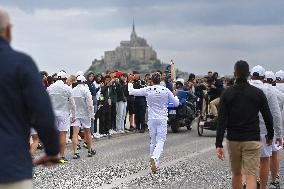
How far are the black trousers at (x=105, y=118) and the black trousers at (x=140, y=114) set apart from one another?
1.96 meters

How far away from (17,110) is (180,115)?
1811 centimetres

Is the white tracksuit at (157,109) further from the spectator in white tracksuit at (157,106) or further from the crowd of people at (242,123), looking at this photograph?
the crowd of people at (242,123)

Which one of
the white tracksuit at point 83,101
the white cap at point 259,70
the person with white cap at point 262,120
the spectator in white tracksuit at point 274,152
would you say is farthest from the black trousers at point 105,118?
the white cap at point 259,70

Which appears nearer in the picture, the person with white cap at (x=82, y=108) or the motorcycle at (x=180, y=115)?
the person with white cap at (x=82, y=108)

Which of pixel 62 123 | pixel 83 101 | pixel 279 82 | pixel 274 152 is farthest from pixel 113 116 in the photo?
pixel 274 152

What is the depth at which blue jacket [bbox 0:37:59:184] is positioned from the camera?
389cm

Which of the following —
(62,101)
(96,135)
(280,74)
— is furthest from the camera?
(96,135)

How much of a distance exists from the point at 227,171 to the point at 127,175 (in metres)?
2.04

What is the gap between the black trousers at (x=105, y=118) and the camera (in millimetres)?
20562

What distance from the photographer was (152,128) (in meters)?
13.0

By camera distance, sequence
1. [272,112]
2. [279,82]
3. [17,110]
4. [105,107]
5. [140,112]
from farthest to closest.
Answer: [140,112]
[105,107]
[279,82]
[272,112]
[17,110]

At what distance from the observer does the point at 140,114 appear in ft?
74.5

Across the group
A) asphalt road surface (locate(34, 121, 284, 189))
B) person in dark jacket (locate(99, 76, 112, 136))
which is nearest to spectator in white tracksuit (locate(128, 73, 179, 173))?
asphalt road surface (locate(34, 121, 284, 189))

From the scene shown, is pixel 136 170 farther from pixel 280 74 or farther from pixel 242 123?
pixel 242 123
